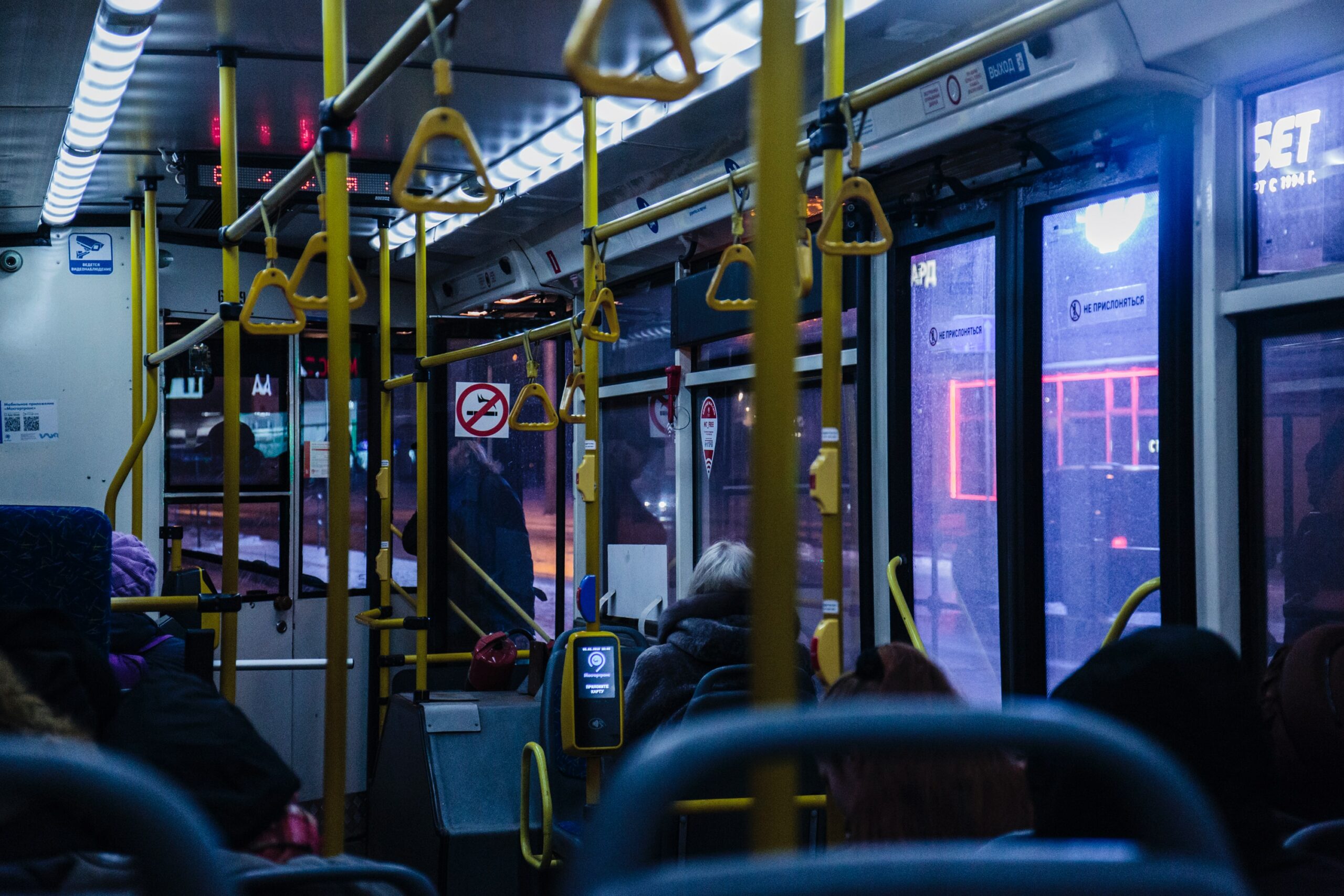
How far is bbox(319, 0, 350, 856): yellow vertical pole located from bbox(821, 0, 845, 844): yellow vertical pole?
95 cm

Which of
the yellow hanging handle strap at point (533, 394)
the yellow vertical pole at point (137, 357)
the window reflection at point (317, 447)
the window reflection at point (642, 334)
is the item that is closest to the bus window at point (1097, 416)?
the yellow hanging handle strap at point (533, 394)

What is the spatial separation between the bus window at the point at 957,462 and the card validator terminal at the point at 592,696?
143 centimetres

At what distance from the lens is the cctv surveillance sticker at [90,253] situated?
21.3ft

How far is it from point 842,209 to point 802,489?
126 inches

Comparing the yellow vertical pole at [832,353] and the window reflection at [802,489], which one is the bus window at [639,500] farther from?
the yellow vertical pole at [832,353]

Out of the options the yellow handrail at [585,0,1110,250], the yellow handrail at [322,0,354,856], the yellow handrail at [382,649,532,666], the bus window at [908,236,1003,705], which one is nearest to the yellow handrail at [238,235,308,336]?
the yellow handrail at [322,0,354,856]

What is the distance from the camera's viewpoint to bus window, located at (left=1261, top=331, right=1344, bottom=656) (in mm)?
3025

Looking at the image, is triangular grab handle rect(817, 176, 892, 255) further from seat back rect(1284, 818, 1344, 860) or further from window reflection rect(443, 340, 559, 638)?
window reflection rect(443, 340, 559, 638)

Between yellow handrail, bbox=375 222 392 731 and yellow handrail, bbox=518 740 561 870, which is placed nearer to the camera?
yellow handrail, bbox=518 740 561 870

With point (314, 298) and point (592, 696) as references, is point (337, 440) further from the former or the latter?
point (592, 696)

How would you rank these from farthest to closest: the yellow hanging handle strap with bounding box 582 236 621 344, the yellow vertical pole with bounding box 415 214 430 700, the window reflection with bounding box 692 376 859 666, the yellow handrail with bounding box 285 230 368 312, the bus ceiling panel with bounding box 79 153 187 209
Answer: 1. the bus ceiling panel with bounding box 79 153 187 209
2. the yellow vertical pole with bounding box 415 214 430 700
3. the window reflection with bounding box 692 376 859 666
4. the yellow hanging handle strap with bounding box 582 236 621 344
5. the yellow handrail with bounding box 285 230 368 312

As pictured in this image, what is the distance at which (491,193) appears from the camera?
7.41 ft

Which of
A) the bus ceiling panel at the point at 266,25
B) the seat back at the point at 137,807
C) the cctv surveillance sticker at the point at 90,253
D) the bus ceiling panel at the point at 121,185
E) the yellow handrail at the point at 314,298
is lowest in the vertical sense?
the seat back at the point at 137,807

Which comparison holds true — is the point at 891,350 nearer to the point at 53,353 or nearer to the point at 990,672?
the point at 990,672
